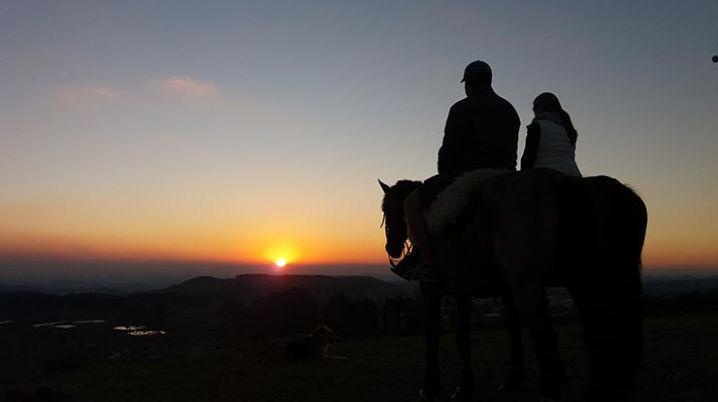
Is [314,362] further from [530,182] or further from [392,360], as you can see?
[530,182]

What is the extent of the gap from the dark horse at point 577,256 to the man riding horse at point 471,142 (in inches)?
41.7

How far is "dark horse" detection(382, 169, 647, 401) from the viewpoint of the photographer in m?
4.56

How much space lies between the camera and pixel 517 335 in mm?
7102

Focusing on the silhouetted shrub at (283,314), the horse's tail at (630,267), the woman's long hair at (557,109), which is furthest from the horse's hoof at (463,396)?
A: the silhouetted shrub at (283,314)

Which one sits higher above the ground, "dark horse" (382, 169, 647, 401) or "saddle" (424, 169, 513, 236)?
"saddle" (424, 169, 513, 236)

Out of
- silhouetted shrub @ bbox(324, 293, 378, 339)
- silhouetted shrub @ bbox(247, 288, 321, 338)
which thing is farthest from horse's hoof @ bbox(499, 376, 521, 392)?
silhouetted shrub @ bbox(324, 293, 378, 339)

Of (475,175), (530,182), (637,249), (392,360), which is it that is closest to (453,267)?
(475,175)

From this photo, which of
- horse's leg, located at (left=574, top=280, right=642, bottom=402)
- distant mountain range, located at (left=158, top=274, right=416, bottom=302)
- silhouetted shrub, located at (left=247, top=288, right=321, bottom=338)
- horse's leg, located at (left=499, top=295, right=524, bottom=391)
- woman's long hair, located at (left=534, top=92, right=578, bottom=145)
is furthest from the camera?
distant mountain range, located at (left=158, top=274, right=416, bottom=302)

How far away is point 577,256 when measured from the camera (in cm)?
481

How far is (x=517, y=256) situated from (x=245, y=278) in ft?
437

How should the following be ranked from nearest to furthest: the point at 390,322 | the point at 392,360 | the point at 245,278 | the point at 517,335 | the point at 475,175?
the point at 475,175 < the point at 517,335 < the point at 392,360 < the point at 390,322 < the point at 245,278

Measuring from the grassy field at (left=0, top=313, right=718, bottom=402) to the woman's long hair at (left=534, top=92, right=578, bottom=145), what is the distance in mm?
3209

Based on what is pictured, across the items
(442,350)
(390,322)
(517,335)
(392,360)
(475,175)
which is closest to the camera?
(475,175)

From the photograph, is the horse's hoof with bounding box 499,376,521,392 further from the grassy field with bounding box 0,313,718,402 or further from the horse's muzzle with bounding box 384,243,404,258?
the horse's muzzle with bounding box 384,243,404,258
